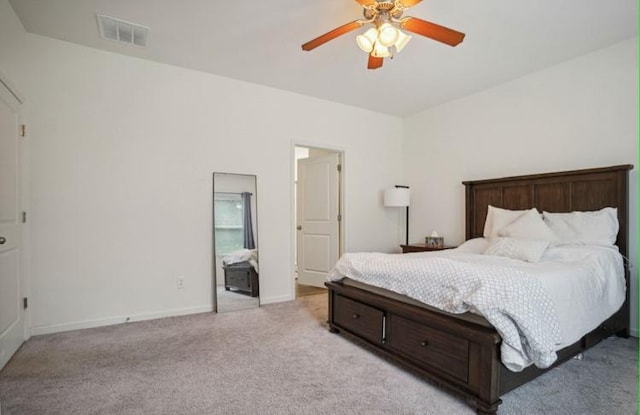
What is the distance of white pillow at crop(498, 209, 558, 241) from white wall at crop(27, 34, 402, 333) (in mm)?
2511

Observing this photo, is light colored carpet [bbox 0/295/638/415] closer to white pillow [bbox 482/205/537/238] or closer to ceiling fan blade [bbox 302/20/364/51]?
white pillow [bbox 482/205/537/238]

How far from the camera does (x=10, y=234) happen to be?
2453 mm

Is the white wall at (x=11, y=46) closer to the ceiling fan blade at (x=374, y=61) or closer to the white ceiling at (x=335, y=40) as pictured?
the white ceiling at (x=335, y=40)

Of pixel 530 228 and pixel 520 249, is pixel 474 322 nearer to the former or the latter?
pixel 520 249

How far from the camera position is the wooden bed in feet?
5.78

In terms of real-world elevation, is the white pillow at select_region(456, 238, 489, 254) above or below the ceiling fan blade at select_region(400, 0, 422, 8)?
below

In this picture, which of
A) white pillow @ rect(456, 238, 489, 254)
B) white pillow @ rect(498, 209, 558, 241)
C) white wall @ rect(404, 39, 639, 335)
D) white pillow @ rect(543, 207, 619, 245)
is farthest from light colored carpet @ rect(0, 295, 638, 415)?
white wall @ rect(404, 39, 639, 335)

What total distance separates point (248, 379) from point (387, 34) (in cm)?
246

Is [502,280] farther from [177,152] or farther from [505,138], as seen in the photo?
[177,152]

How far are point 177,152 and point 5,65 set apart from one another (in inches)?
56.2

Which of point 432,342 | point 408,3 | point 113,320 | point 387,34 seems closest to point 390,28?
point 387,34

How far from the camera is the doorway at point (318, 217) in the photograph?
475cm

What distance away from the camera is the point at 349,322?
2758 mm

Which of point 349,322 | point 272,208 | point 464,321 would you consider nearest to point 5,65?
point 272,208
